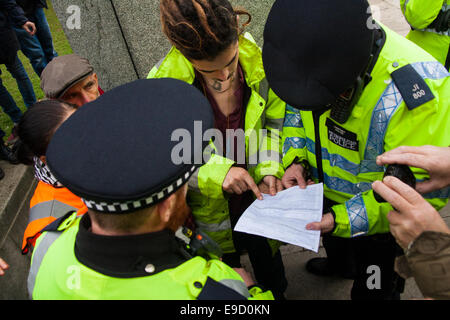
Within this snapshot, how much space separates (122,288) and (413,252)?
105cm

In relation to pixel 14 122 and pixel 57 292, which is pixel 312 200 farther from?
pixel 14 122

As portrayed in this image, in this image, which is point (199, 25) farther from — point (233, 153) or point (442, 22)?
point (442, 22)

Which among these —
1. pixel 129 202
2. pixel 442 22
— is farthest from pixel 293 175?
pixel 442 22

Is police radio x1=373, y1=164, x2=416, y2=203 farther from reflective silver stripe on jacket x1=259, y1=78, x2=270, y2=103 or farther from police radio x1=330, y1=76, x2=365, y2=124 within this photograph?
reflective silver stripe on jacket x1=259, y1=78, x2=270, y2=103

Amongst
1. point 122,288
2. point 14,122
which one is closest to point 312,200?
point 122,288

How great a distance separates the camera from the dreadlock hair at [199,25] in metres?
1.56

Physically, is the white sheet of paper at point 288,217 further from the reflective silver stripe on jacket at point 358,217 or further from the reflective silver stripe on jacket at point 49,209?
the reflective silver stripe on jacket at point 49,209

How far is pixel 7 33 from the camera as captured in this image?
3670 mm

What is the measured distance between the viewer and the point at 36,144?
5.84 ft

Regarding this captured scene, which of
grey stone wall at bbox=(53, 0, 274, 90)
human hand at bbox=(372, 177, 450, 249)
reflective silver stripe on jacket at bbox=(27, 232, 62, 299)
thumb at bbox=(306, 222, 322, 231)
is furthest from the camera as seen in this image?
grey stone wall at bbox=(53, 0, 274, 90)

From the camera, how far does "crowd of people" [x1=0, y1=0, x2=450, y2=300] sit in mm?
1071

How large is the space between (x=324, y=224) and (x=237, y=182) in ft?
1.66

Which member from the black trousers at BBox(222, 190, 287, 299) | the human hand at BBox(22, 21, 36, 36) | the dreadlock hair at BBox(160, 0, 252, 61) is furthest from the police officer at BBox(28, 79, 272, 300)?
the human hand at BBox(22, 21, 36, 36)

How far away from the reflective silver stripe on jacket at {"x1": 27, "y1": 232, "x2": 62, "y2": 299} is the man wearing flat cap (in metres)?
1.23
